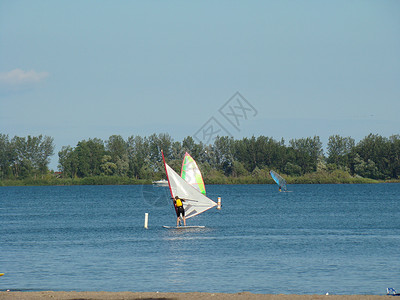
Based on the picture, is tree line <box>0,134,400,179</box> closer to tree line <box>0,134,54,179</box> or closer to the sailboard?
tree line <box>0,134,54,179</box>

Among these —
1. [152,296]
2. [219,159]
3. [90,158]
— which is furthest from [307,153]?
[152,296]

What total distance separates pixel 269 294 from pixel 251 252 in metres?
12.0

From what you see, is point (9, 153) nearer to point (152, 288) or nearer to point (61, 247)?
point (61, 247)

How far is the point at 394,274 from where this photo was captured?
25391 millimetres

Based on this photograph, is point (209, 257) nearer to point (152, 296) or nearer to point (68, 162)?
point (152, 296)

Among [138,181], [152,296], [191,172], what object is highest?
[138,181]

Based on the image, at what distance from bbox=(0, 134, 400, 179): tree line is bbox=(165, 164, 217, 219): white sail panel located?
11793cm

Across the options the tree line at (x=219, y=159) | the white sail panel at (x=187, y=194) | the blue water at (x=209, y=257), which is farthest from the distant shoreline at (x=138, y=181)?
the white sail panel at (x=187, y=194)

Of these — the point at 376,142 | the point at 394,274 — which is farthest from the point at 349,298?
the point at 376,142

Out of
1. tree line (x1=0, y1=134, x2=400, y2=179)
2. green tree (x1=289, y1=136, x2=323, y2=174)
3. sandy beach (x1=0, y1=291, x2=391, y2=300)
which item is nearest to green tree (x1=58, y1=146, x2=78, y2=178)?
tree line (x1=0, y1=134, x2=400, y2=179)

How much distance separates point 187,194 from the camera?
4784cm

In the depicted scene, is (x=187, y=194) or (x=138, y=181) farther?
(x=138, y=181)

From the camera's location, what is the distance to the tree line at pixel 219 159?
174m

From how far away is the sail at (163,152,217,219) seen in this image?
4713cm
